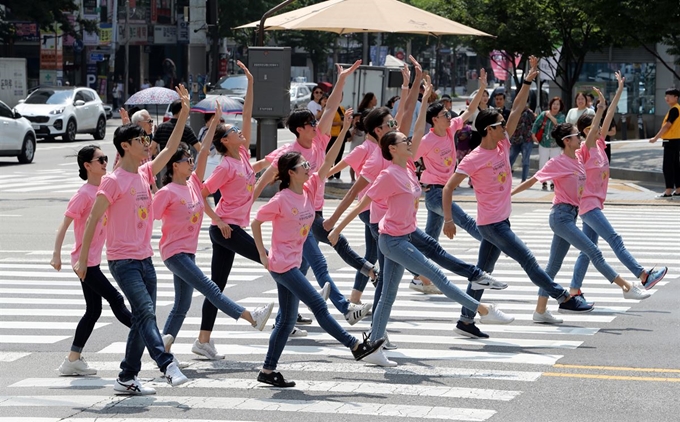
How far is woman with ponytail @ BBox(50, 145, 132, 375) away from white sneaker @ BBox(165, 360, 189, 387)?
778 mm

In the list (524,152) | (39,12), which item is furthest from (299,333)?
(39,12)

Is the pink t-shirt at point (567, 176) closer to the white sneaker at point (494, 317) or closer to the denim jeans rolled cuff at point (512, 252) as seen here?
the denim jeans rolled cuff at point (512, 252)

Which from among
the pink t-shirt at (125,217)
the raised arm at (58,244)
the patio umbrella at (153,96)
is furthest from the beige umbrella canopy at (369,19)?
the pink t-shirt at (125,217)

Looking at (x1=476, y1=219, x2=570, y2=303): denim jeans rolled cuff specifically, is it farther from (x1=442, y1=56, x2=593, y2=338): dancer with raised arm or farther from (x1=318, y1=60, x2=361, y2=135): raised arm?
(x1=318, y1=60, x2=361, y2=135): raised arm

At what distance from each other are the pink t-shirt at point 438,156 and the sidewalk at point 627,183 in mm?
9411

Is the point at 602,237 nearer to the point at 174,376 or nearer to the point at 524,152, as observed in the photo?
the point at 174,376

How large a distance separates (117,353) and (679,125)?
1383 cm

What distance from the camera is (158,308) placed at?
1167cm

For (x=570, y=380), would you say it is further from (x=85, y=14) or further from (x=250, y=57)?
(x=85, y=14)

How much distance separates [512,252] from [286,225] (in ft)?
8.03

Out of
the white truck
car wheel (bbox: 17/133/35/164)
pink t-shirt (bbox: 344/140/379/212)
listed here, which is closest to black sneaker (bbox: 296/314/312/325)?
pink t-shirt (bbox: 344/140/379/212)

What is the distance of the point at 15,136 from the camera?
99.1ft

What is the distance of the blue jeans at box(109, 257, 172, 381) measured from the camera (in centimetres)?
793

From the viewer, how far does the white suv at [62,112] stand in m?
38.5
